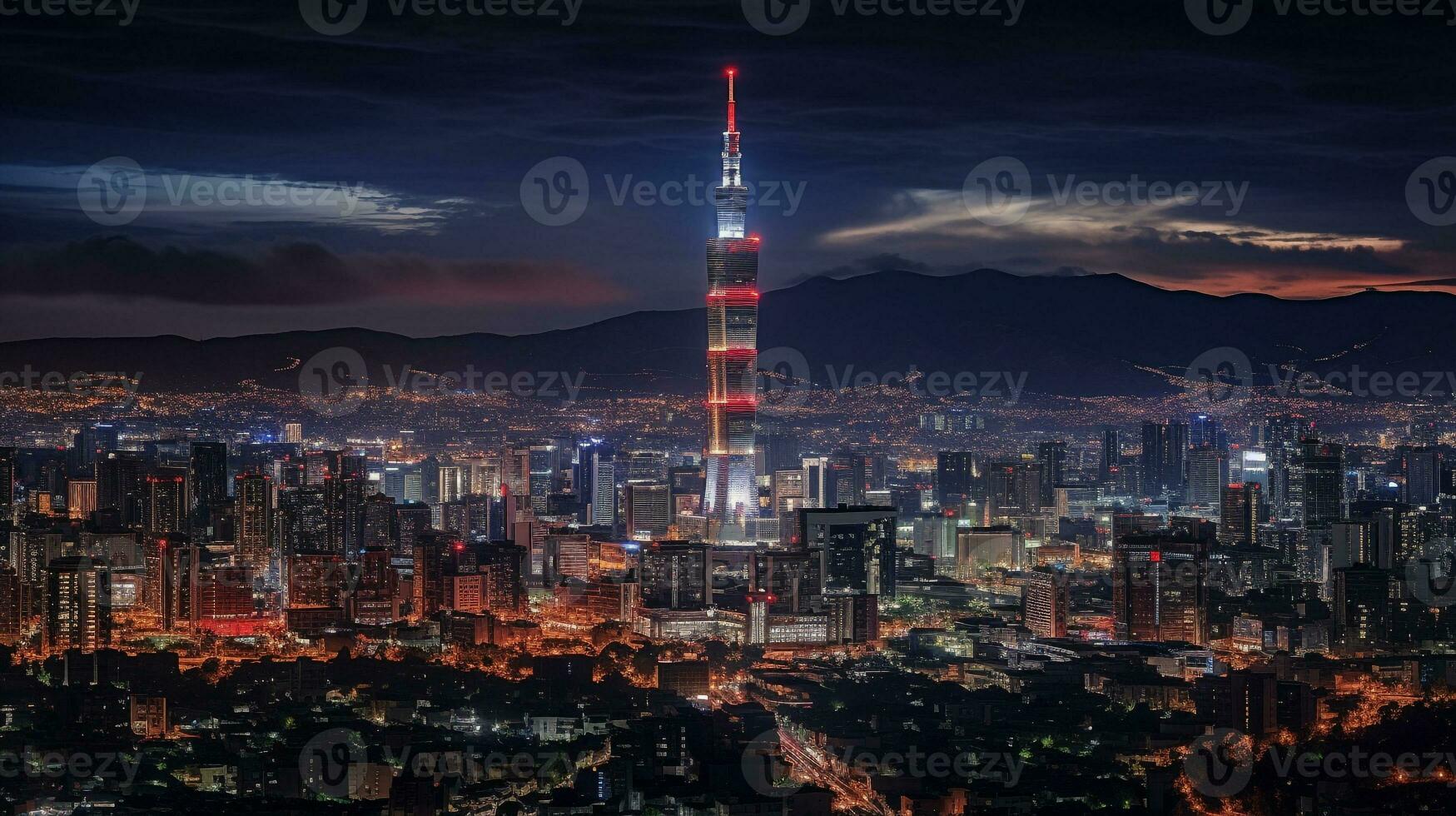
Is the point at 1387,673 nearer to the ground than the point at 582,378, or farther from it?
nearer to the ground

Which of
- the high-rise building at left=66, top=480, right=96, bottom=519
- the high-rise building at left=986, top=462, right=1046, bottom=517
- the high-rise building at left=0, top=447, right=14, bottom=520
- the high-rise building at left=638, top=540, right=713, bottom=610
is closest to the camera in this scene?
the high-rise building at left=638, top=540, right=713, bottom=610

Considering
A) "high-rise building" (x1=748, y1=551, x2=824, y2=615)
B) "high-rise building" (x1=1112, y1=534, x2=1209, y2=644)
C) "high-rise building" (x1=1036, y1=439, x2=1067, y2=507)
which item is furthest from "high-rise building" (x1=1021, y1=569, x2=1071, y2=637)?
"high-rise building" (x1=1036, y1=439, x2=1067, y2=507)

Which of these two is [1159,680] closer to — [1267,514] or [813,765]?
[813,765]

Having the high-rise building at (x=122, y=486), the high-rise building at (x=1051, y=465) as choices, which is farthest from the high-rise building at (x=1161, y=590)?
the high-rise building at (x=122, y=486)

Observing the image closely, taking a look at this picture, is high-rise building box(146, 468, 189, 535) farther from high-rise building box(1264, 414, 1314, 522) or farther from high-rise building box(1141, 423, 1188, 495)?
high-rise building box(1141, 423, 1188, 495)

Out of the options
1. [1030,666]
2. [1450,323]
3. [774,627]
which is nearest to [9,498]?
[774,627]

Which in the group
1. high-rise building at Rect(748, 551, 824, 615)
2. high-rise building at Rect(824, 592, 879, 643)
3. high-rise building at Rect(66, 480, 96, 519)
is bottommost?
high-rise building at Rect(824, 592, 879, 643)

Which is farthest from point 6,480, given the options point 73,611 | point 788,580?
point 788,580
